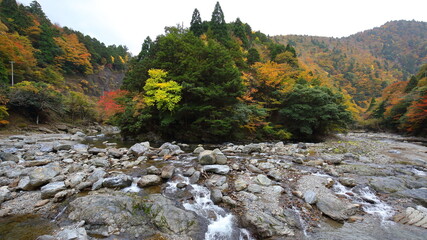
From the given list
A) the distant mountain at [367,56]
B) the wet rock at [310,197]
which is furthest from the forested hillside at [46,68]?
the distant mountain at [367,56]

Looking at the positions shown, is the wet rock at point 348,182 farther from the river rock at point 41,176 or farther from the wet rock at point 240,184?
the river rock at point 41,176

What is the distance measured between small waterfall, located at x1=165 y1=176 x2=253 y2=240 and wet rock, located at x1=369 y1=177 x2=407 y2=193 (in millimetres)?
4758

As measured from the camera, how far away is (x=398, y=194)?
5.04 metres

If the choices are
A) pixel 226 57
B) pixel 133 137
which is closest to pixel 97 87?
pixel 133 137

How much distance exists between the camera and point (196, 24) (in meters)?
27.1

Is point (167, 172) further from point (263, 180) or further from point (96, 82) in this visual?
point (96, 82)

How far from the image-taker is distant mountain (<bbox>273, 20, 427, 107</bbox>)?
61594 millimetres

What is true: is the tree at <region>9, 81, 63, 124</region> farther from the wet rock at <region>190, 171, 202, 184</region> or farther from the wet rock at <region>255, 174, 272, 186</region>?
the wet rock at <region>255, 174, 272, 186</region>

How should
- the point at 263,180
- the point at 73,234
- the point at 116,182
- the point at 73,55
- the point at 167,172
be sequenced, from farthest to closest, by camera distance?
the point at 73,55 → the point at 167,172 → the point at 263,180 → the point at 116,182 → the point at 73,234

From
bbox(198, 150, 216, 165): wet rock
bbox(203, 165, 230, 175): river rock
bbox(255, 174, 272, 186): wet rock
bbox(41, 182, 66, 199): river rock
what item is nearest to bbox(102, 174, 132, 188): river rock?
bbox(41, 182, 66, 199): river rock

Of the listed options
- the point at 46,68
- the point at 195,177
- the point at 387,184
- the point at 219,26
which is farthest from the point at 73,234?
the point at 46,68

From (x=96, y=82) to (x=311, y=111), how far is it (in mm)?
51677

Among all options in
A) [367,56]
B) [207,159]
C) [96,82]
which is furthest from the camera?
[367,56]

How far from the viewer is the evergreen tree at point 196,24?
26.7 metres
